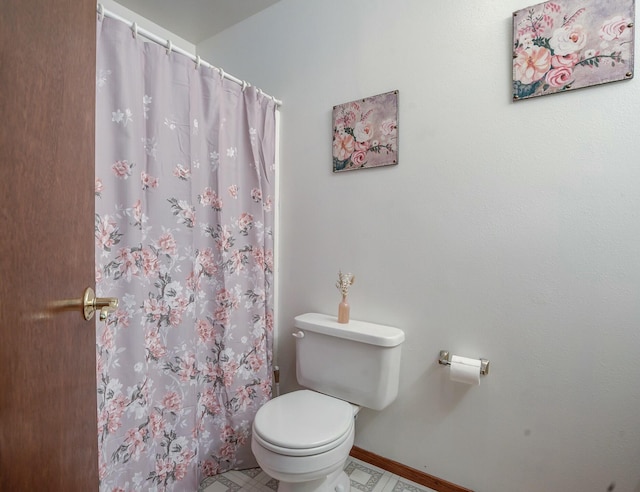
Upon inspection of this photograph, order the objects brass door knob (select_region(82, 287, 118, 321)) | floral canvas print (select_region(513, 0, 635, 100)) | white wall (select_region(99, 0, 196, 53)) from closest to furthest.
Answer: brass door knob (select_region(82, 287, 118, 321)) < floral canvas print (select_region(513, 0, 635, 100)) < white wall (select_region(99, 0, 196, 53))

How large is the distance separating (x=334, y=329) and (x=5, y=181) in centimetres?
124

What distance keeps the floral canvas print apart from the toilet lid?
4.68ft

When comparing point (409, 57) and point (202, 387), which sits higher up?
point (409, 57)

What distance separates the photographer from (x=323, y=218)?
67.2 inches

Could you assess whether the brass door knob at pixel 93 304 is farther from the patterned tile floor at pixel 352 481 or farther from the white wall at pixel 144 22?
the white wall at pixel 144 22

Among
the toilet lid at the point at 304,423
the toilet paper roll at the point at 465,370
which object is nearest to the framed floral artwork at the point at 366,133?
the toilet paper roll at the point at 465,370

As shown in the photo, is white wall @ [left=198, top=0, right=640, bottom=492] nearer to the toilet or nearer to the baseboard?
the baseboard

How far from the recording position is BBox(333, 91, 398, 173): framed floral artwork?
147cm

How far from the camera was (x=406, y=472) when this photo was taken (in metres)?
1.48

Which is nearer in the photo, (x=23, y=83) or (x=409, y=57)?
(x=23, y=83)

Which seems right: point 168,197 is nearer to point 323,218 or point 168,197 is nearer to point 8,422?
point 323,218

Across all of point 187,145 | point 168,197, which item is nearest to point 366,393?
point 168,197

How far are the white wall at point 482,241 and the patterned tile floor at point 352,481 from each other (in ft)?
0.31

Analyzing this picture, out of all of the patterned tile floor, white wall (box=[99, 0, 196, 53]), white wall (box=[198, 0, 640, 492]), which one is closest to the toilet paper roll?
white wall (box=[198, 0, 640, 492])
